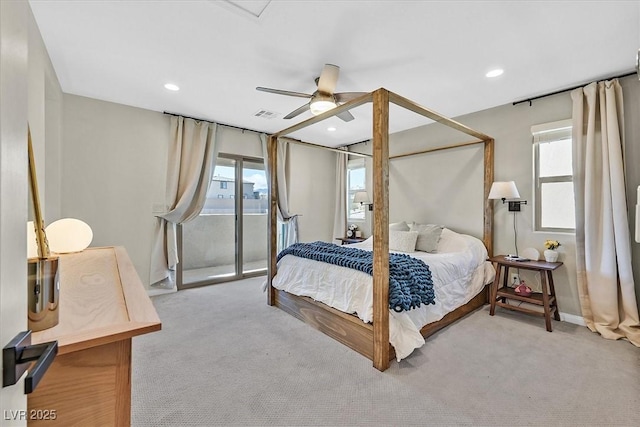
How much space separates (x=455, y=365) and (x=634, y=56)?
9.85ft

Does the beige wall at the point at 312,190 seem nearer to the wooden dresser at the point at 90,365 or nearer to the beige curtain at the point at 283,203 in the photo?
the beige curtain at the point at 283,203

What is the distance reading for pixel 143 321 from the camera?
832mm

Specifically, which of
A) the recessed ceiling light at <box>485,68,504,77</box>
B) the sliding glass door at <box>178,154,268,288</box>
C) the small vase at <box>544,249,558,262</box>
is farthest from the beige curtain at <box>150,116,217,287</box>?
the small vase at <box>544,249,558,262</box>

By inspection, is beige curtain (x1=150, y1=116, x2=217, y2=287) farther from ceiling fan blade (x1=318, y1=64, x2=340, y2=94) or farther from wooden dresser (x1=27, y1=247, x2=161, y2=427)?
wooden dresser (x1=27, y1=247, x2=161, y2=427)

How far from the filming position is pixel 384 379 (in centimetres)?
200

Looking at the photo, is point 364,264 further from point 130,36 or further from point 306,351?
point 130,36

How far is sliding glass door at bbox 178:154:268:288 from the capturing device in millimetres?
4383

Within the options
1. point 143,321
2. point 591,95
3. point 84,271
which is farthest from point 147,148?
point 591,95

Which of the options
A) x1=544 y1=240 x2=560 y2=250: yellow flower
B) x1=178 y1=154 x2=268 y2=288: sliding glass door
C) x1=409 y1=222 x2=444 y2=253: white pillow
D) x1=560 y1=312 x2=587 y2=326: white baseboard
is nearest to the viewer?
x1=560 y1=312 x2=587 y2=326: white baseboard

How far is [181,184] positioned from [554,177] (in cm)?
477

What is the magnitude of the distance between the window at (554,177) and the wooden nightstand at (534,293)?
20.8 inches

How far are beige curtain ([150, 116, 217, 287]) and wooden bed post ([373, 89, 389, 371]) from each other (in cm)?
292

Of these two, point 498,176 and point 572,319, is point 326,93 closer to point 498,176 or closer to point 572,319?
point 498,176

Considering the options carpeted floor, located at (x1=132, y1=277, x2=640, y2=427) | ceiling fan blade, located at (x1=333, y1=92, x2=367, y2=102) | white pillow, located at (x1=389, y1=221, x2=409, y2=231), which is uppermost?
ceiling fan blade, located at (x1=333, y1=92, x2=367, y2=102)
